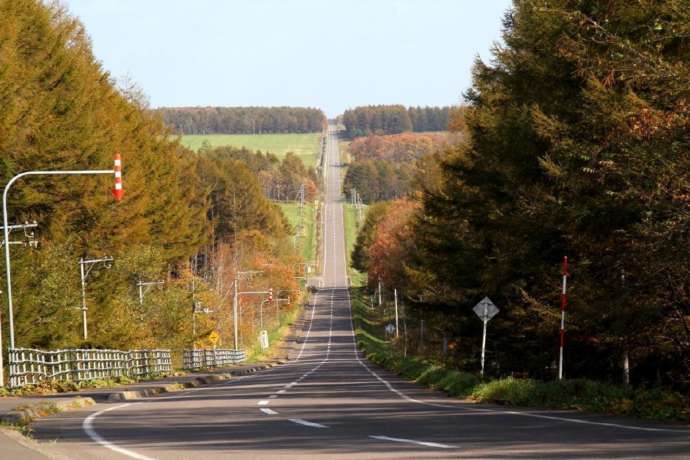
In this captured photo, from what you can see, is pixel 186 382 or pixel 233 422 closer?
pixel 233 422

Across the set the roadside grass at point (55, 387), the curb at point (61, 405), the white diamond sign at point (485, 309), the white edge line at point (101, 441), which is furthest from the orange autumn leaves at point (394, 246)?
the white edge line at point (101, 441)

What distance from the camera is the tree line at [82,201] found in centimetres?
4922

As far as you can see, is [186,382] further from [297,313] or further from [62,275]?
[297,313]

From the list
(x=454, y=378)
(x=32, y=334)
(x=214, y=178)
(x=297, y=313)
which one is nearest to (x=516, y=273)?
(x=454, y=378)

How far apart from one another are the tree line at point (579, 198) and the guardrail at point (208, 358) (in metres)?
28.4

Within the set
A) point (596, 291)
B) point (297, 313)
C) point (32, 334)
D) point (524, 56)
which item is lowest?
point (297, 313)

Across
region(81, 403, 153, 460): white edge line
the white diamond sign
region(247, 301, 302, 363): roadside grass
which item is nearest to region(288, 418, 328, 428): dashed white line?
region(81, 403, 153, 460): white edge line

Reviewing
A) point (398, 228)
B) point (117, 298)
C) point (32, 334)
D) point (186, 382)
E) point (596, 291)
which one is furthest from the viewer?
point (398, 228)

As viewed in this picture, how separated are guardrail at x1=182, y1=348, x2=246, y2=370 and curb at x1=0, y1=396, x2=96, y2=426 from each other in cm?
4303

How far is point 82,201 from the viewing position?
197 feet

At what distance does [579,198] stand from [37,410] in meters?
12.5

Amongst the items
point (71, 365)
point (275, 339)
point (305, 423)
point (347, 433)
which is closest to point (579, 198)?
point (305, 423)

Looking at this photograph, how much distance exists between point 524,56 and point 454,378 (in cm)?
883

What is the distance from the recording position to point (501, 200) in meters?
35.2
